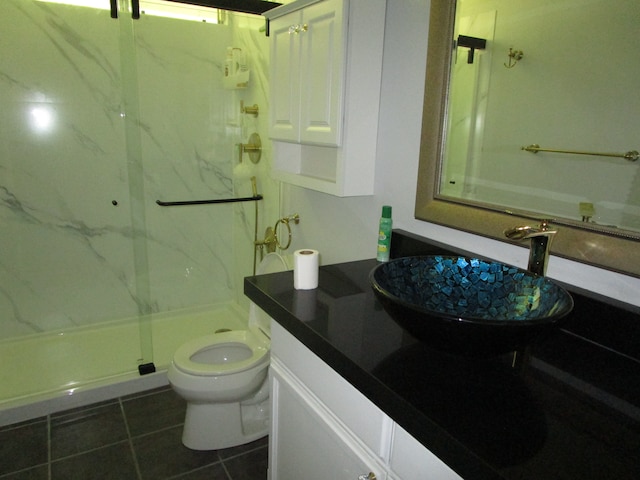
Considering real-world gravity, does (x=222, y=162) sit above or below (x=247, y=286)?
above

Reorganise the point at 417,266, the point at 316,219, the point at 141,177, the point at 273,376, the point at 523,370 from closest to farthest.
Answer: the point at 523,370
the point at 417,266
the point at 273,376
the point at 316,219
the point at 141,177

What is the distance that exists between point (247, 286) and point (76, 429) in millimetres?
1355

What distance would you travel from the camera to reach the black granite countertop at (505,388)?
648mm

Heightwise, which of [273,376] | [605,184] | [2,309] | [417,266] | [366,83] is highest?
[366,83]

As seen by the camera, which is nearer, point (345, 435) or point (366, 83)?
point (345, 435)

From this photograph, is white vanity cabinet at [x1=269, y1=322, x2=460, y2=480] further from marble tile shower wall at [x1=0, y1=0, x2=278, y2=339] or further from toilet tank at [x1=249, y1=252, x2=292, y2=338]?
marble tile shower wall at [x1=0, y1=0, x2=278, y2=339]

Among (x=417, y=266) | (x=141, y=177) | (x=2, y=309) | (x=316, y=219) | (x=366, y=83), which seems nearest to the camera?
(x=417, y=266)

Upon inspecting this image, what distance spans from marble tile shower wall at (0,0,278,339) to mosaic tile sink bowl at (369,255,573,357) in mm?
1475

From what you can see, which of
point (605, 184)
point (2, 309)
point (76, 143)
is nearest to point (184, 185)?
point (76, 143)

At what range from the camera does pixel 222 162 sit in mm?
3023

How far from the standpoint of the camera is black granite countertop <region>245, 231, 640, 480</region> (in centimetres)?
65

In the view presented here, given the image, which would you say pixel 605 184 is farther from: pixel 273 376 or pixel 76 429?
pixel 76 429

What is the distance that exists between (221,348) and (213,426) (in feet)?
1.10

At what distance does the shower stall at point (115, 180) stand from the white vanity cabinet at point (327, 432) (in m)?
1.34
